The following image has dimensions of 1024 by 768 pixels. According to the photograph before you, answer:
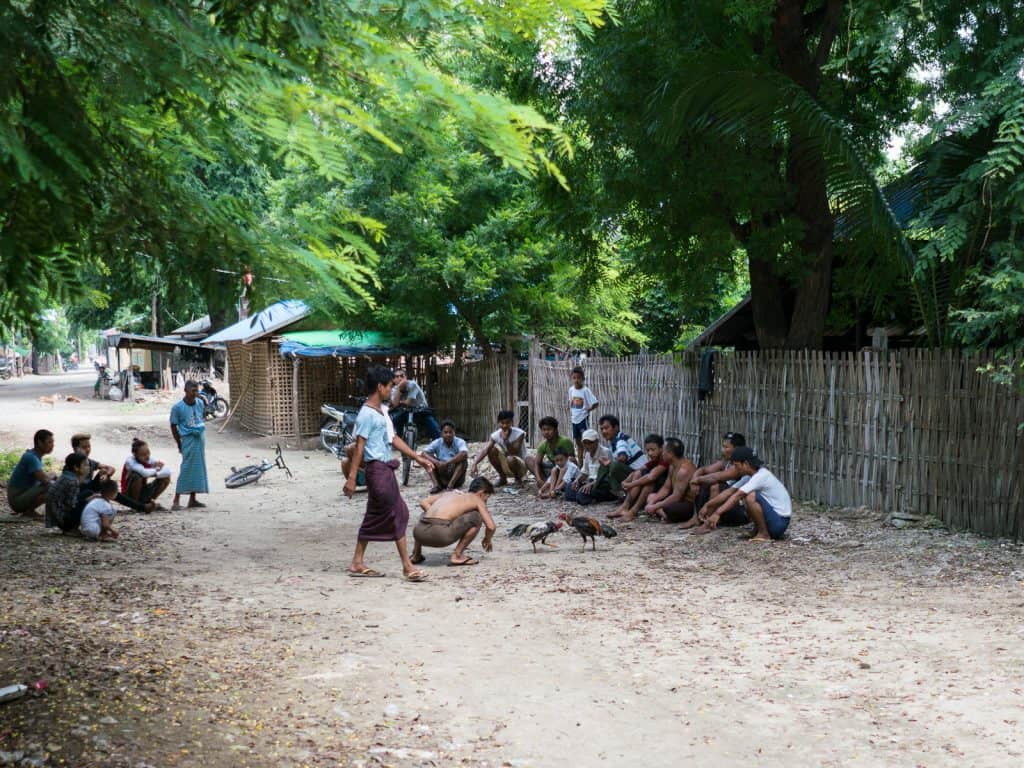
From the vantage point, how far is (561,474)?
1334 cm

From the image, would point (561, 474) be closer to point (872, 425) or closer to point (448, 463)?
point (448, 463)

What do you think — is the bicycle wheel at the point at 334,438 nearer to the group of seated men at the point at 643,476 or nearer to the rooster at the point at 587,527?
the group of seated men at the point at 643,476

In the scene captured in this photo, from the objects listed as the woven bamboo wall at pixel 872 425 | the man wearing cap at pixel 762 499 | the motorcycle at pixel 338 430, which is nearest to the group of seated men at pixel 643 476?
the man wearing cap at pixel 762 499

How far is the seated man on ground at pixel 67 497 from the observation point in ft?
33.5

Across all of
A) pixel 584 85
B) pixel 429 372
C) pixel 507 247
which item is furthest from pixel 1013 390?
pixel 429 372

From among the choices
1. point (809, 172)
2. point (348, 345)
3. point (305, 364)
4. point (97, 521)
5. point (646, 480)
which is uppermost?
point (809, 172)

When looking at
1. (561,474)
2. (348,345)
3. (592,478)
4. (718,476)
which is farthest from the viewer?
(348,345)

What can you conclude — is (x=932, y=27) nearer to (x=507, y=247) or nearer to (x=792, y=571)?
(x=792, y=571)

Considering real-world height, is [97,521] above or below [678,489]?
below

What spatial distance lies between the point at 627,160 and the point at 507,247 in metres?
7.97

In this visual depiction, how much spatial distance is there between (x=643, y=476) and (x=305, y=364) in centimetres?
1294

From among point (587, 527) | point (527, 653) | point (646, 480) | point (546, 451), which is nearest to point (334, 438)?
point (546, 451)

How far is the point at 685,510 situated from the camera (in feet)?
36.6

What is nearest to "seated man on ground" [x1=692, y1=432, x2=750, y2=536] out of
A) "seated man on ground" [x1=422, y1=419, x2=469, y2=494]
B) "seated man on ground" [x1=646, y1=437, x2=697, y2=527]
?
"seated man on ground" [x1=646, y1=437, x2=697, y2=527]
